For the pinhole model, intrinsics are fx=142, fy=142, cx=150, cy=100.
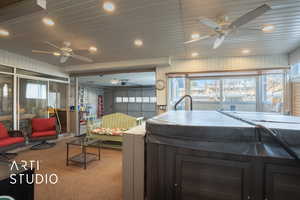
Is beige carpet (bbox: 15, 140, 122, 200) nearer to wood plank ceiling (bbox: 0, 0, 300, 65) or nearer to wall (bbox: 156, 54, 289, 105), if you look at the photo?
wall (bbox: 156, 54, 289, 105)

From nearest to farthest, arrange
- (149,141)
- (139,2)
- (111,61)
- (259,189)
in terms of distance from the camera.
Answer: (259,189) → (149,141) → (139,2) → (111,61)

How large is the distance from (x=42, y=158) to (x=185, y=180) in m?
3.74

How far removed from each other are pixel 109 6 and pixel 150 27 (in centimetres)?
86

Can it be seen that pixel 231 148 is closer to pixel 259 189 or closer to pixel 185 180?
pixel 259 189

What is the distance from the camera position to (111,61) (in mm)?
4949

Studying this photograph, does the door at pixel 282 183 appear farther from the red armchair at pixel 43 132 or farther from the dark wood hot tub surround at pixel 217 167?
the red armchair at pixel 43 132

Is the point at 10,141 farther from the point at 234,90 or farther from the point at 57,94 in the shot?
the point at 234,90

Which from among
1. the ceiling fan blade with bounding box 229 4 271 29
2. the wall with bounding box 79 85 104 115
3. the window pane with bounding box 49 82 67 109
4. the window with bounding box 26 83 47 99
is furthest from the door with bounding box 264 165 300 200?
the wall with bounding box 79 85 104 115

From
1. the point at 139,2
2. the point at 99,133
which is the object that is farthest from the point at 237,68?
the point at 99,133

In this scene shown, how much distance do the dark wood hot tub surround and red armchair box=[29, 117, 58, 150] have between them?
4050 mm

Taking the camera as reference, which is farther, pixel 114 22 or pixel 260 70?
pixel 260 70

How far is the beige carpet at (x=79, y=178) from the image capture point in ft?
7.04

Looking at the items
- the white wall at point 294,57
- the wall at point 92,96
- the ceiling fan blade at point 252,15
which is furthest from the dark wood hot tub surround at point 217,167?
the wall at point 92,96

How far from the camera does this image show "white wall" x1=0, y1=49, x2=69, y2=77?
3.88m
